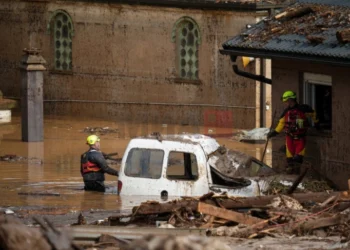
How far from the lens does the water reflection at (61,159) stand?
23.5 metres

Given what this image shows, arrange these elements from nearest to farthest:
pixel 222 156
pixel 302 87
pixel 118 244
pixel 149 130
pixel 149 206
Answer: pixel 118 244 < pixel 149 206 < pixel 222 156 < pixel 302 87 < pixel 149 130

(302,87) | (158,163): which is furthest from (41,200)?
(302,87)

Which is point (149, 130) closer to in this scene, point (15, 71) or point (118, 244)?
point (15, 71)

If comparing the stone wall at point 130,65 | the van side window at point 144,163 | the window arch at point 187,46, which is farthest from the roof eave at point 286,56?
the window arch at point 187,46

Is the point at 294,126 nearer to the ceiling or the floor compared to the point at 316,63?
nearer to the floor

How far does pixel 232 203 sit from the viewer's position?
18672 millimetres

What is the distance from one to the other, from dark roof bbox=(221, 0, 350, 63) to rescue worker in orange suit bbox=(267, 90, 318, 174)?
80cm

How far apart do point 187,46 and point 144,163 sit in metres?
15.6

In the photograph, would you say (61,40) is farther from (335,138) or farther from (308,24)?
(335,138)

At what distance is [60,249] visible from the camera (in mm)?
11016

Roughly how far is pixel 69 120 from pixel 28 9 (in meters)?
3.81

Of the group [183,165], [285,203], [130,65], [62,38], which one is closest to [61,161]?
[130,65]

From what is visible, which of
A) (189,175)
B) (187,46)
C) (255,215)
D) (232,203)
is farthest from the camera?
(187,46)

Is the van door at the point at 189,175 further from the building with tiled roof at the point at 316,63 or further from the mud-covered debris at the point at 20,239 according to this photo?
the mud-covered debris at the point at 20,239
